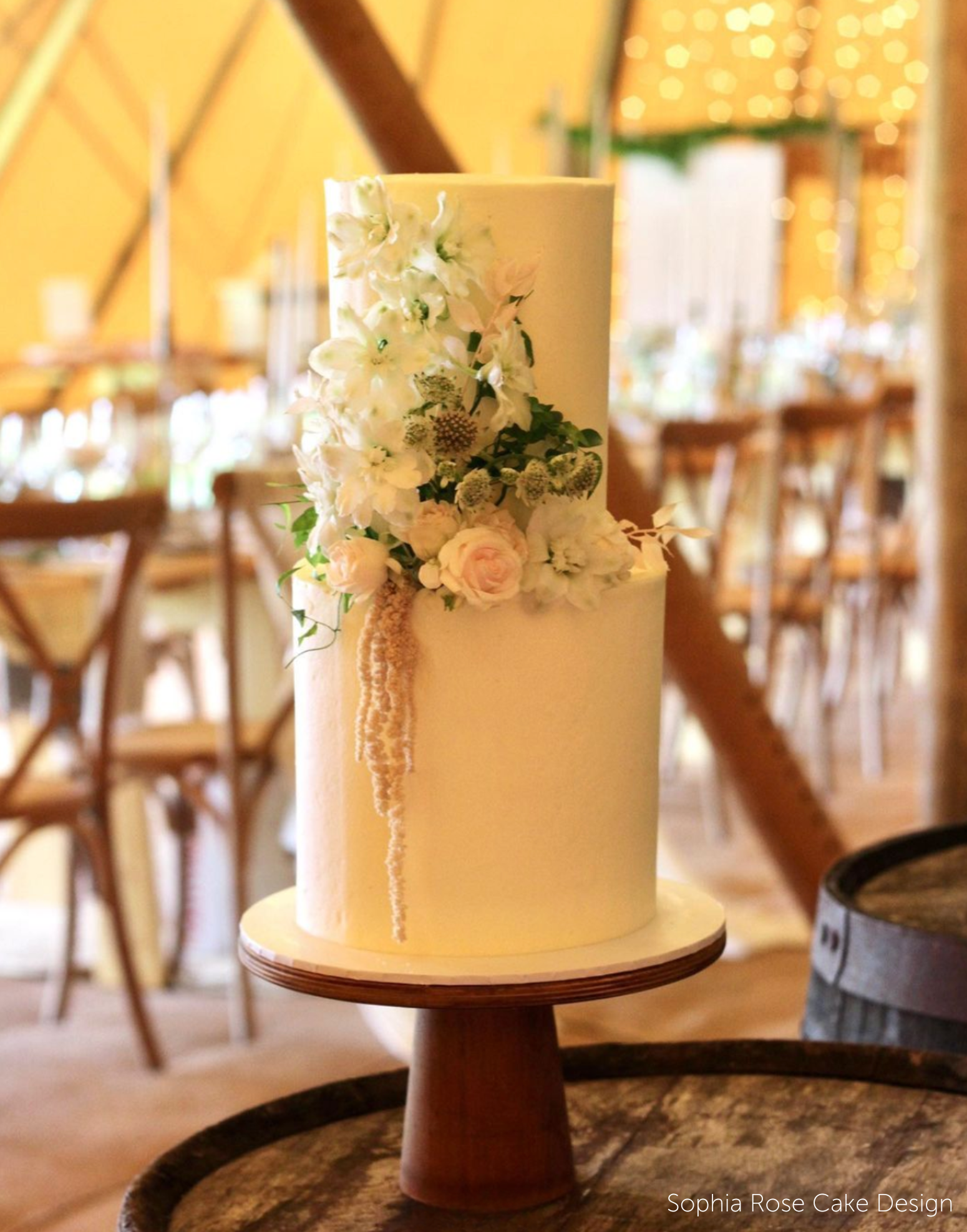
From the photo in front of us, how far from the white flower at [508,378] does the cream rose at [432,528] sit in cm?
6

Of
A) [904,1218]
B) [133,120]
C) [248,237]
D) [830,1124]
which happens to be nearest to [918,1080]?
[830,1124]

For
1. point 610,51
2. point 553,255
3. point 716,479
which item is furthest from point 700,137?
point 553,255

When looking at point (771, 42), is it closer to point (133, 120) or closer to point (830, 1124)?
point (133, 120)

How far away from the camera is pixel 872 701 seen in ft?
16.2

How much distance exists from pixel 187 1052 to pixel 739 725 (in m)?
1.21

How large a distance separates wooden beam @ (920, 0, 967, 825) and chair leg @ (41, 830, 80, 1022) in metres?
1.59

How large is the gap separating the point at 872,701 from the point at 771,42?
26.3ft

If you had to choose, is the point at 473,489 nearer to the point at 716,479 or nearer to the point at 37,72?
the point at 716,479

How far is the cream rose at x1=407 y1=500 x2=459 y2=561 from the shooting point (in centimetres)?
111

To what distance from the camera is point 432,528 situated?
1.11m

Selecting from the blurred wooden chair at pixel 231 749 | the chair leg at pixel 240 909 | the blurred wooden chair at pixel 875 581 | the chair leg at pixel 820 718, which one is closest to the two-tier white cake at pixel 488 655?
the blurred wooden chair at pixel 231 749

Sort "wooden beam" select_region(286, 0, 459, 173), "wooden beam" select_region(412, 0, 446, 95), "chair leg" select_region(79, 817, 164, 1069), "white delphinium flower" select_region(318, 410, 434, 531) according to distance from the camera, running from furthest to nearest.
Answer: "wooden beam" select_region(412, 0, 446, 95)
"chair leg" select_region(79, 817, 164, 1069)
"wooden beam" select_region(286, 0, 459, 173)
"white delphinium flower" select_region(318, 410, 434, 531)

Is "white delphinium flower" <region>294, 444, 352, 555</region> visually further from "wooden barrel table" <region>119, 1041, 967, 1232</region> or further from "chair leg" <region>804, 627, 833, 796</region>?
"chair leg" <region>804, 627, 833, 796</region>

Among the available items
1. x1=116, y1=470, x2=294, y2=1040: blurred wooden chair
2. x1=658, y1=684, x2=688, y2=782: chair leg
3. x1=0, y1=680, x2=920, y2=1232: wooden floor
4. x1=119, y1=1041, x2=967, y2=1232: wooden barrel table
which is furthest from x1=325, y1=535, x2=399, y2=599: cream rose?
x1=658, y1=684, x2=688, y2=782: chair leg
